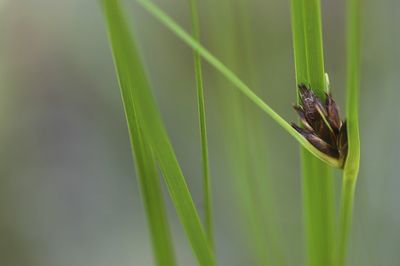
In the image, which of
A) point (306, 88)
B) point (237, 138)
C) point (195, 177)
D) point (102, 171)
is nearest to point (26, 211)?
point (102, 171)

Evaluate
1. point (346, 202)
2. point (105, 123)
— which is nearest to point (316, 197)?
point (346, 202)

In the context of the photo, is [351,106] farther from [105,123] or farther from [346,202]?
[105,123]

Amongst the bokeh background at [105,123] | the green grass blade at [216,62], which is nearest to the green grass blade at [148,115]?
the green grass blade at [216,62]

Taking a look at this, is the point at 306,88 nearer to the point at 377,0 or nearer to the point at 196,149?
the point at 377,0

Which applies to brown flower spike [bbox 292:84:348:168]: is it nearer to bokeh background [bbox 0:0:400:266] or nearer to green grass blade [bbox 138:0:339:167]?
green grass blade [bbox 138:0:339:167]

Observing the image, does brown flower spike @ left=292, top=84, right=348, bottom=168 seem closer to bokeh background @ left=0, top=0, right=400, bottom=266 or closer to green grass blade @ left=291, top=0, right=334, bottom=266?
green grass blade @ left=291, top=0, right=334, bottom=266

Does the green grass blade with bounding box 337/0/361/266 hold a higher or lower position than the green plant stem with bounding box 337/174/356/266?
higher

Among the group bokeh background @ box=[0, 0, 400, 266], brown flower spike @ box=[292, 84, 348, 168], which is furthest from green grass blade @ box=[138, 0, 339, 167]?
bokeh background @ box=[0, 0, 400, 266]

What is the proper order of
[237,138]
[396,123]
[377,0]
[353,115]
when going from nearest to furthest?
1. [353,115]
2. [237,138]
3. [377,0]
4. [396,123]

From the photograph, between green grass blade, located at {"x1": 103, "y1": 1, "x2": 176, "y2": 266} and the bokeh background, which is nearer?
green grass blade, located at {"x1": 103, "y1": 1, "x2": 176, "y2": 266}
